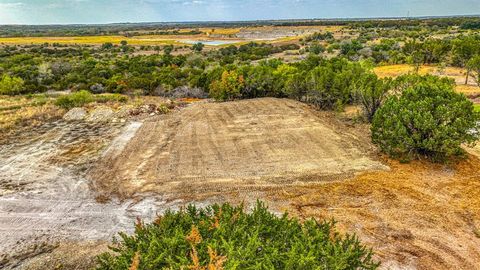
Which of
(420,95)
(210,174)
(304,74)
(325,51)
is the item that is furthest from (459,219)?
(325,51)

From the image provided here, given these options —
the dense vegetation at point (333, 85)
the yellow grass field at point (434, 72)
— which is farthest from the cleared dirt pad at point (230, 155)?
the yellow grass field at point (434, 72)

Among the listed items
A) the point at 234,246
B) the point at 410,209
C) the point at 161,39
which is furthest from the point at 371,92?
the point at 161,39

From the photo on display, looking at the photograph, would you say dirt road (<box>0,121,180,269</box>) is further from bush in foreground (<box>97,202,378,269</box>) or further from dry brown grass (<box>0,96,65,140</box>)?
bush in foreground (<box>97,202,378,269</box>)

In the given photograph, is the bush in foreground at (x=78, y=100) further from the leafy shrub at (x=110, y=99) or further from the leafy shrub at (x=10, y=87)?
the leafy shrub at (x=10, y=87)

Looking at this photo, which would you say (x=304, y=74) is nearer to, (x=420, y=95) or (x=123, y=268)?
(x=420, y=95)

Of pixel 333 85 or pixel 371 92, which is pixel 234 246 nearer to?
pixel 371 92

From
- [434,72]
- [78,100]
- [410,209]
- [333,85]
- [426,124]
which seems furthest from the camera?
[434,72]
